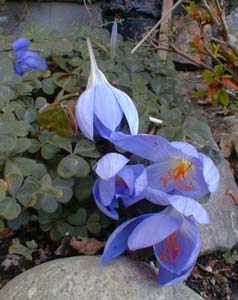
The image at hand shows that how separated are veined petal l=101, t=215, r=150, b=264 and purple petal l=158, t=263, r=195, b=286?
0.08 metres

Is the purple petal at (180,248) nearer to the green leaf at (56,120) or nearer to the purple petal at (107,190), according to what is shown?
the purple petal at (107,190)

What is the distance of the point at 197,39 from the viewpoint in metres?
1.97

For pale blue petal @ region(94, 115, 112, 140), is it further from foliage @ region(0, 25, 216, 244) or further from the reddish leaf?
the reddish leaf

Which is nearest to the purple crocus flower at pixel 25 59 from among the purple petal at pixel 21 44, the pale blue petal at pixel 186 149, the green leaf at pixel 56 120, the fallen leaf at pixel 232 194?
the purple petal at pixel 21 44

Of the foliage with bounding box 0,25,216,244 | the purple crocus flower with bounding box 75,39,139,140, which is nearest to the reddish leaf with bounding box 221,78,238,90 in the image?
the foliage with bounding box 0,25,216,244

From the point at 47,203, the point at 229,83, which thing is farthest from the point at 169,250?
the point at 229,83

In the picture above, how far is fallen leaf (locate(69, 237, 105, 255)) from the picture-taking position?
109 centimetres

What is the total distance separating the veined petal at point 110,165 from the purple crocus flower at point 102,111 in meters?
0.09

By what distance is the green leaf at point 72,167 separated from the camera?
102cm

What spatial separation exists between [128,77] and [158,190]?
0.44 meters

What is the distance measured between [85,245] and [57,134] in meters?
0.22

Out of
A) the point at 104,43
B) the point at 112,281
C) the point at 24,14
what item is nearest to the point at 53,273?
the point at 112,281

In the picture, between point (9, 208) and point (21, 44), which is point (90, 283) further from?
point (21, 44)

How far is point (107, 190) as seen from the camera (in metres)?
0.95
